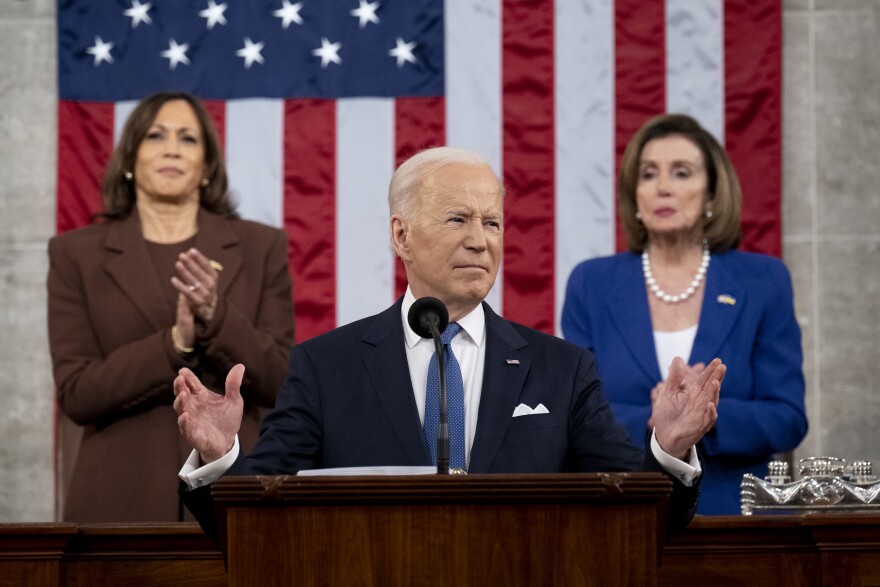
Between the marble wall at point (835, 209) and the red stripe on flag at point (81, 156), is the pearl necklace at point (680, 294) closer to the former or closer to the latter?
the marble wall at point (835, 209)

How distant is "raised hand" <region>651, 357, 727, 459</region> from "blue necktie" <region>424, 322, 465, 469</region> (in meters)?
0.43

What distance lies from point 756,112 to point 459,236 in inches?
101

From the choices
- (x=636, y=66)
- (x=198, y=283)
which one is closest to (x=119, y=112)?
(x=198, y=283)

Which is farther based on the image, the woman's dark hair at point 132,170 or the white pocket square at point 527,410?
the woman's dark hair at point 132,170

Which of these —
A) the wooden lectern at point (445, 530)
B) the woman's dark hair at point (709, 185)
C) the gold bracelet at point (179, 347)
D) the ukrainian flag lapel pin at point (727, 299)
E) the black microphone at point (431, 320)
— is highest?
the woman's dark hair at point (709, 185)

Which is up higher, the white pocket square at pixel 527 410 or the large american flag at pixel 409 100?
the large american flag at pixel 409 100

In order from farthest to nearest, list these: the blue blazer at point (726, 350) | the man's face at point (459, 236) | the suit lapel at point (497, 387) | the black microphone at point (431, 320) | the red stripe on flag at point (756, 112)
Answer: the red stripe on flag at point (756, 112) → the blue blazer at point (726, 350) → the man's face at point (459, 236) → the suit lapel at point (497, 387) → the black microphone at point (431, 320)

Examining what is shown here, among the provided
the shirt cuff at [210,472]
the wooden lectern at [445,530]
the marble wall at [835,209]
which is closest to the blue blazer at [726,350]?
the marble wall at [835,209]

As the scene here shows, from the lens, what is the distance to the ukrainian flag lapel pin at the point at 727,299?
14.0 feet

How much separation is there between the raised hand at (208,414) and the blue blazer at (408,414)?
22 centimetres

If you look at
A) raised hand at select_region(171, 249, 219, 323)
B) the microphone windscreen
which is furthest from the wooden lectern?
raised hand at select_region(171, 249, 219, 323)

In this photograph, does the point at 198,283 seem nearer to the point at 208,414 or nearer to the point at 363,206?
the point at 208,414

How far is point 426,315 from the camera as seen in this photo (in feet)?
8.75

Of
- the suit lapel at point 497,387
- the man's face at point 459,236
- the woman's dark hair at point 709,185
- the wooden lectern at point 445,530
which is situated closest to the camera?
the wooden lectern at point 445,530
